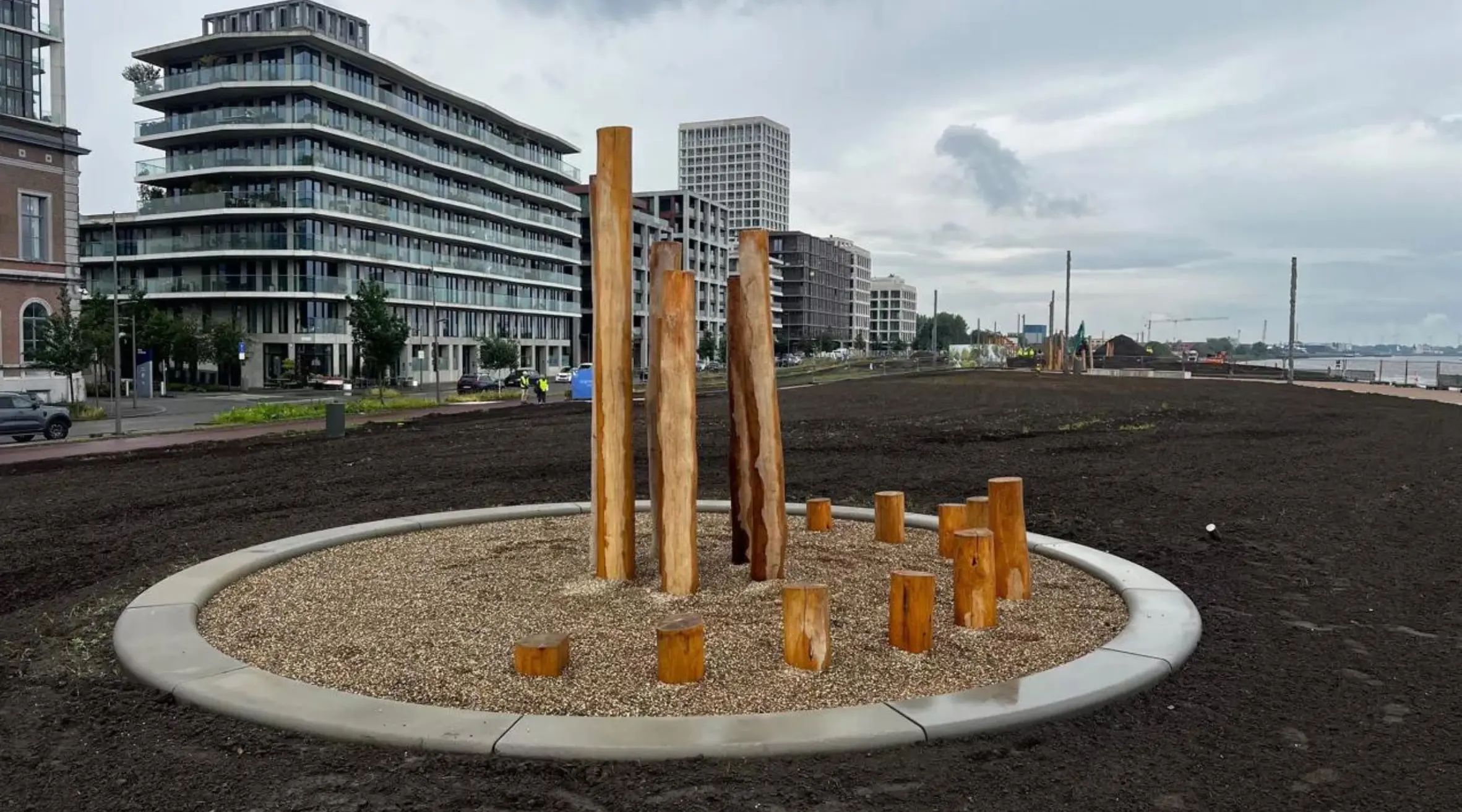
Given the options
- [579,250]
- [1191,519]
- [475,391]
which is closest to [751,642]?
[1191,519]

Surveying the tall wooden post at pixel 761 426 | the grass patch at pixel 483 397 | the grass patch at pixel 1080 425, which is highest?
the tall wooden post at pixel 761 426

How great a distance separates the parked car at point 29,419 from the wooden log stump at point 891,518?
999 inches

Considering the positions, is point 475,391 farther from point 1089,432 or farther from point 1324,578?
point 1324,578

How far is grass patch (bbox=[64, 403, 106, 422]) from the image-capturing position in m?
34.2

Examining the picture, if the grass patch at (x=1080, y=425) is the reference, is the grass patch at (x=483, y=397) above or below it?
below

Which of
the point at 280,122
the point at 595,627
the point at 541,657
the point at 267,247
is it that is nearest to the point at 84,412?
the point at 267,247

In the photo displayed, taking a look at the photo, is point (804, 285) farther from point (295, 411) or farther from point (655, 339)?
point (655, 339)

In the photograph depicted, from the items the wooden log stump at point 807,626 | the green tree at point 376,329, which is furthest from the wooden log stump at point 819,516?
the green tree at point 376,329

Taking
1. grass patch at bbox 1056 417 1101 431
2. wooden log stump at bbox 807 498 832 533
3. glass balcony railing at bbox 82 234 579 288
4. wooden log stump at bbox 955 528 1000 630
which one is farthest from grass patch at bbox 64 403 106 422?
wooden log stump at bbox 955 528 1000 630

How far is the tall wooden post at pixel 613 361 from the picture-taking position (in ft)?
22.1

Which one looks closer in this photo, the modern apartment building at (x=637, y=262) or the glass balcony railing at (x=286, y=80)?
the glass balcony railing at (x=286, y=80)

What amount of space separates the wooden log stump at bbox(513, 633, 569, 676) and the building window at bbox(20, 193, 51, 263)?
44962mm

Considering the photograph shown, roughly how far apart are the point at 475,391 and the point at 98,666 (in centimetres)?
4891

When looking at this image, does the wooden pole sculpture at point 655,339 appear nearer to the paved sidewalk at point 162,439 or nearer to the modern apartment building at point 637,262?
the paved sidewalk at point 162,439
